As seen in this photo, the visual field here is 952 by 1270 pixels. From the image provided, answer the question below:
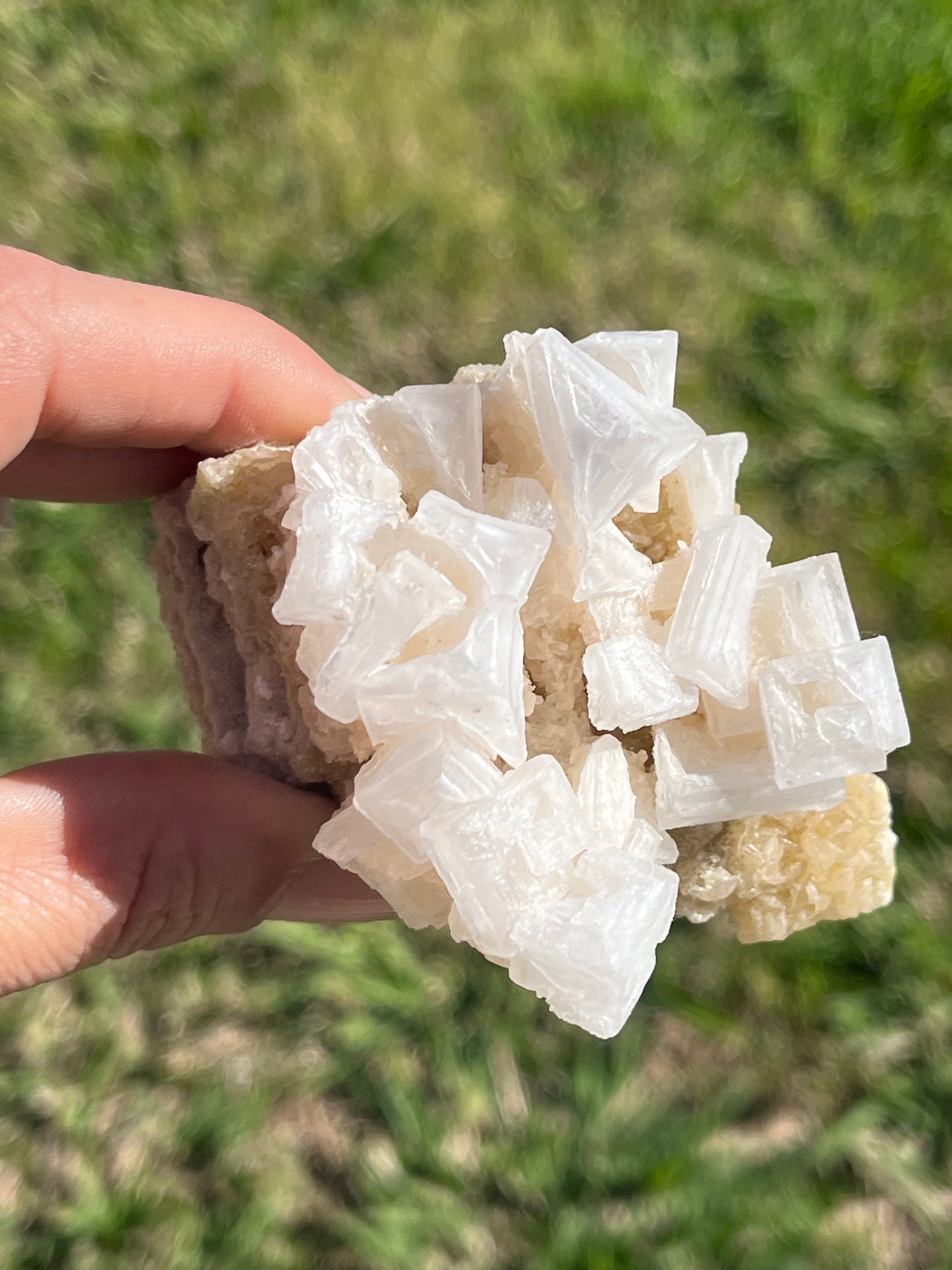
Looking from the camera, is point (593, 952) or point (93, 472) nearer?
point (593, 952)

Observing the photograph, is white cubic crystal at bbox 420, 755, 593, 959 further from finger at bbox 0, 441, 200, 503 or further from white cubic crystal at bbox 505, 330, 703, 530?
finger at bbox 0, 441, 200, 503

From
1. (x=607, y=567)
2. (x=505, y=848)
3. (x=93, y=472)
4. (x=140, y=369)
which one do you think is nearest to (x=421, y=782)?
(x=505, y=848)

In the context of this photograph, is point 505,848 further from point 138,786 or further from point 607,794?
point 138,786

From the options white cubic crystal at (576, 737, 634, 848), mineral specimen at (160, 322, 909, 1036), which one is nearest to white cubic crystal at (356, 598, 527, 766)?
mineral specimen at (160, 322, 909, 1036)

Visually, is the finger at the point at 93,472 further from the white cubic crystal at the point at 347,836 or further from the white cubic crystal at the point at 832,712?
the white cubic crystal at the point at 832,712

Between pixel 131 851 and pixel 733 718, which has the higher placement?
pixel 733 718

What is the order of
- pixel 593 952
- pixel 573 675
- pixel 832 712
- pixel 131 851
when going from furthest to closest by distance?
pixel 131 851, pixel 573 675, pixel 832 712, pixel 593 952

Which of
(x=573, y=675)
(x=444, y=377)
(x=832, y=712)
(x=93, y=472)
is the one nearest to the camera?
(x=832, y=712)

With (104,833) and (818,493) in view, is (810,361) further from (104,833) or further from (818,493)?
(104,833)
